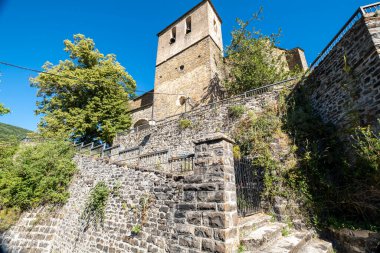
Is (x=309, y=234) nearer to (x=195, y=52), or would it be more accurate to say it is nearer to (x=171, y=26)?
(x=195, y=52)

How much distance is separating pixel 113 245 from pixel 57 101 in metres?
14.1

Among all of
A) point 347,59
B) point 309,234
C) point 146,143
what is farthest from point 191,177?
point 146,143

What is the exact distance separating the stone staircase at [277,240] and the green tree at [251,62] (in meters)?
9.86

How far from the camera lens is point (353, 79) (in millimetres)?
5289

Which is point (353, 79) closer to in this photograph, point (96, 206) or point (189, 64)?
point (96, 206)

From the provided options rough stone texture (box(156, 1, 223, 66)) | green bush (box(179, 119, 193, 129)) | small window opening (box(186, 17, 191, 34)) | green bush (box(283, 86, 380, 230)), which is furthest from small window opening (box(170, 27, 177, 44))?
green bush (box(283, 86, 380, 230))

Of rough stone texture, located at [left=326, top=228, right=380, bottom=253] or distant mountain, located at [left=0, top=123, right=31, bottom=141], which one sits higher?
distant mountain, located at [left=0, top=123, right=31, bottom=141]

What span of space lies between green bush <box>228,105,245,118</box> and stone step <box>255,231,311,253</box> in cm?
528

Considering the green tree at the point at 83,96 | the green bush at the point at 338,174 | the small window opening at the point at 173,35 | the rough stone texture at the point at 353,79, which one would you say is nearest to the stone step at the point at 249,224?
the green bush at the point at 338,174

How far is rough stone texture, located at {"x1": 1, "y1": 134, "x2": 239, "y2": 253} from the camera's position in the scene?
2.96 metres

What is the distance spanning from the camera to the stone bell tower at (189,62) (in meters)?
14.5

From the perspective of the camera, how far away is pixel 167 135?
35.4ft

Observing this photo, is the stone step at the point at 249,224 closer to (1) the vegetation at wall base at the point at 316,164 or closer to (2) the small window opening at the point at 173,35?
(1) the vegetation at wall base at the point at 316,164

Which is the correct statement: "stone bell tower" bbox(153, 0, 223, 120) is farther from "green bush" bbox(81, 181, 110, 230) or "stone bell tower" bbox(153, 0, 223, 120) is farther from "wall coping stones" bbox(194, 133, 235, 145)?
"wall coping stones" bbox(194, 133, 235, 145)
